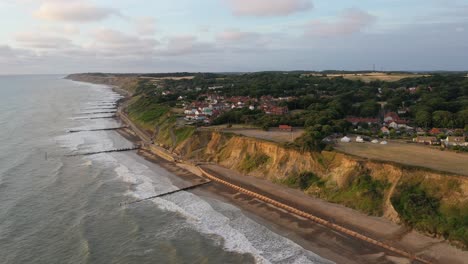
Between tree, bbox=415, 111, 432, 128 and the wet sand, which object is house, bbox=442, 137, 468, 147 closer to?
tree, bbox=415, 111, 432, 128

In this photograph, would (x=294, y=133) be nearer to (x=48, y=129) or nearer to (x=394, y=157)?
(x=394, y=157)

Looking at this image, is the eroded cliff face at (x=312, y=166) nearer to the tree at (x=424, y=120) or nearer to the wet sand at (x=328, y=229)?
the wet sand at (x=328, y=229)

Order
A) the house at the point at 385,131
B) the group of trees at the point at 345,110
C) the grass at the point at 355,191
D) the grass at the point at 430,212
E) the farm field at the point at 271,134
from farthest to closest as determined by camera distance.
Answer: the group of trees at the point at 345,110 < the house at the point at 385,131 < the farm field at the point at 271,134 < the grass at the point at 355,191 < the grass at the point at 430,212

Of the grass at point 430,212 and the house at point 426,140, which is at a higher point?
the house at point 426,140

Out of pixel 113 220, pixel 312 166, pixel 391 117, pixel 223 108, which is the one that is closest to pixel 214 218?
pixel 113 220

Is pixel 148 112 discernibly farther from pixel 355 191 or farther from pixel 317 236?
pixel 317 236

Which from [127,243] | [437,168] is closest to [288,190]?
[437,168]

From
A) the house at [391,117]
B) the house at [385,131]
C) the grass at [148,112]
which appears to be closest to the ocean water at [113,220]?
the grass at [148,112]

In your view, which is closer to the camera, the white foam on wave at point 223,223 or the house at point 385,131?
the white foam on wave at point 223,223
